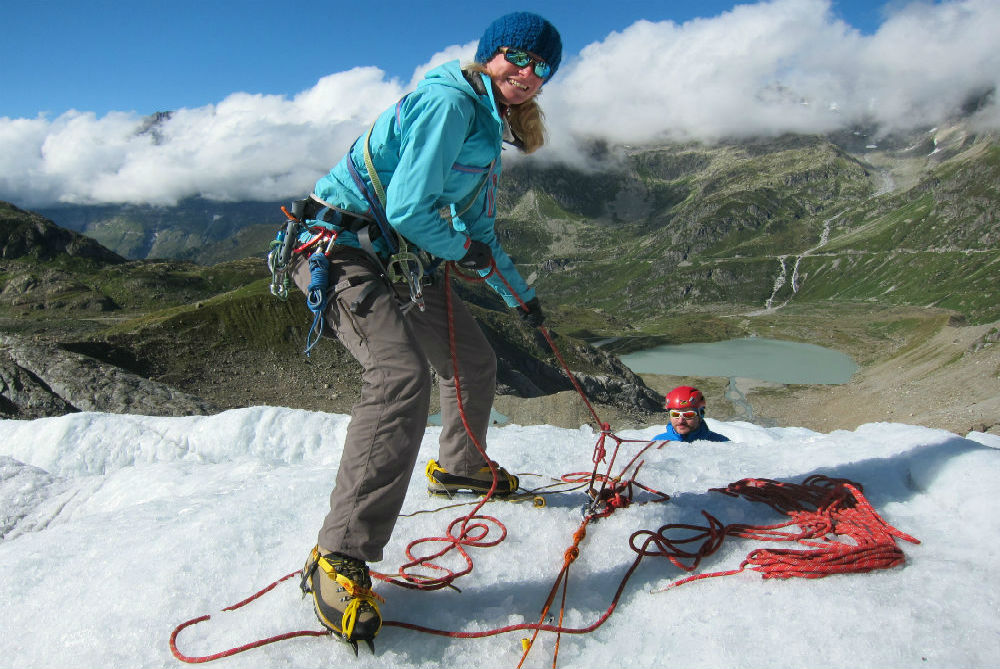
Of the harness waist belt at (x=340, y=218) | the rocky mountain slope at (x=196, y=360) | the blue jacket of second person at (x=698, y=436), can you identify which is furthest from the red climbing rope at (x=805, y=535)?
the rocky mountain slope at (x=196, y=360)

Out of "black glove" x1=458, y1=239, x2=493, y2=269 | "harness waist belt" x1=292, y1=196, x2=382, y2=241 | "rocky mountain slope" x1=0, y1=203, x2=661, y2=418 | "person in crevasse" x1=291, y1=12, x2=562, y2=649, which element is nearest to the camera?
Answer: "person in crevasse" x1=291, y1=12, x2=562, y2=649

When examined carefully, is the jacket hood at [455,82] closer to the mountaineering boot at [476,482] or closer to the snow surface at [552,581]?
the mountaineering boot at [476,482]

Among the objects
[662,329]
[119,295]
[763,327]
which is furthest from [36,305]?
[763,327]

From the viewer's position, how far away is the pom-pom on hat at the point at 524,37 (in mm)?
4320

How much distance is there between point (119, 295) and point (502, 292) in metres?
75.7

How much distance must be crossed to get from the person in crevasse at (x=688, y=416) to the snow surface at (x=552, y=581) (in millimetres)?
1660

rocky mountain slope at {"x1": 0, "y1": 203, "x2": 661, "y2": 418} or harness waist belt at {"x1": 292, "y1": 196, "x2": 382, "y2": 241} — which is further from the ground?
harness waist belt at {"x1": 292, "y1": 196, "x2": 382, "y2": 241}

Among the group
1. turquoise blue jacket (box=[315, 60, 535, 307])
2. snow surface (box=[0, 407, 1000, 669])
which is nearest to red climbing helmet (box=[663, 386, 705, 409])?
snow surface (box=[0, 407, 1000, 669])

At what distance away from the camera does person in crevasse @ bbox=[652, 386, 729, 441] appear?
360 inches

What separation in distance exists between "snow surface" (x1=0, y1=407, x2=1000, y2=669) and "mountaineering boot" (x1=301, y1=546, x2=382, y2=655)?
6.1 inches

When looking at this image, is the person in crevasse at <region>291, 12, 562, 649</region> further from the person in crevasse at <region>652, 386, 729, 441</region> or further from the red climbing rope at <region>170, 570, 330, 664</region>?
the person in crevasse at <region>652, 386, 729, 441</region>

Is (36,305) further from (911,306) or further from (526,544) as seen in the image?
(911,306)

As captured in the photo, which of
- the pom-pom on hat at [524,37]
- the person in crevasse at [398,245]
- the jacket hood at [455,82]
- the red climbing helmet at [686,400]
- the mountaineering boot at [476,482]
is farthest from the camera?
the red climbing helmet at [686,400]

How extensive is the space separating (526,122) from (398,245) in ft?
4.57
